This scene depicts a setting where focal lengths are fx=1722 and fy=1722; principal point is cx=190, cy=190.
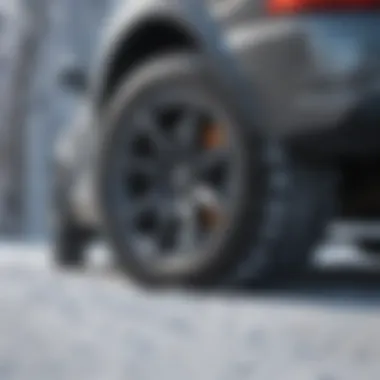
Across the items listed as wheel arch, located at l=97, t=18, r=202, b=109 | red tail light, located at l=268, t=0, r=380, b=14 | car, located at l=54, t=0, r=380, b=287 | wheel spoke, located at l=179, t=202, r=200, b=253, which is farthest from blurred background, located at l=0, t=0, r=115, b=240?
red tail light, located at l=268, t=0, r=380, b=14

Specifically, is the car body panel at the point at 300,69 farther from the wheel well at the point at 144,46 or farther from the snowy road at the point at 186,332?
the snowy road at the point at 186,332

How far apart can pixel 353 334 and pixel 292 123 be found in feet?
3.96

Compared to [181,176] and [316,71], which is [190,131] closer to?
[181,176]

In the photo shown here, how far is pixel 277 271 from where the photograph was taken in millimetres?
6078

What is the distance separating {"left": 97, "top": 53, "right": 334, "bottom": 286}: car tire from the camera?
19.5ft

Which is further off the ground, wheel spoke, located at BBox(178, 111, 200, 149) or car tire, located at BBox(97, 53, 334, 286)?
wheel spoke, located at BBox(178, 111, 200, 149)

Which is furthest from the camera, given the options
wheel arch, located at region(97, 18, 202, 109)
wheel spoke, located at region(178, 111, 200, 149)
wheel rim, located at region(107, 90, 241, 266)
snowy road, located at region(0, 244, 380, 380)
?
wheel arch, located at region(97, 18, 202, 109)

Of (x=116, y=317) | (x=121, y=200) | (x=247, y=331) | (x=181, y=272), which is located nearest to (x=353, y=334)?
(x=247, y=331)

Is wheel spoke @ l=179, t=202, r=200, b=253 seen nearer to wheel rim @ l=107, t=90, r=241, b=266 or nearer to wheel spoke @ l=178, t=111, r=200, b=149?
wheel rim @ l=107, t=90, r=241, b=266

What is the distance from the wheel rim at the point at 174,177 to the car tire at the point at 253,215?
0.04m

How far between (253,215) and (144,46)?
0.98 metres

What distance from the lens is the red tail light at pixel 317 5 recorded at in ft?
19.1

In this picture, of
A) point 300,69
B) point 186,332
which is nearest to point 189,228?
point 300,69

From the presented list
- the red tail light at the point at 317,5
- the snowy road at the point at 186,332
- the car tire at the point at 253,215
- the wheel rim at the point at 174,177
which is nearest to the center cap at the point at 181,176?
the wheel rim at the point at 174,177
